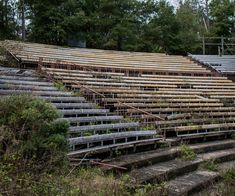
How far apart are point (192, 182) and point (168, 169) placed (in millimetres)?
561

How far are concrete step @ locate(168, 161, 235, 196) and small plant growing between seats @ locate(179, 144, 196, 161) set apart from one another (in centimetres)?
60

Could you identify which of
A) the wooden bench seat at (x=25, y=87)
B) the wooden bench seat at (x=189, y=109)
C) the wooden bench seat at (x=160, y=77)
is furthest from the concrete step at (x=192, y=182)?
the wooden bench seat at (x=160, y=77)

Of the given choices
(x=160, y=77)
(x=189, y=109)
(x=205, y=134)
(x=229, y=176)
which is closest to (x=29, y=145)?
(x=229, y=176)

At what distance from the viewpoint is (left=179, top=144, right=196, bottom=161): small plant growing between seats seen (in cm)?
856

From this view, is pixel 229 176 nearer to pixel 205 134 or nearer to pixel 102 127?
pixel 102 127

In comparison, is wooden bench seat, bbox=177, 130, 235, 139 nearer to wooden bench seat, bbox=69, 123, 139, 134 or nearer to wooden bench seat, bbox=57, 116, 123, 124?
wooden bench seat, bbox=69, 123, 139, 134

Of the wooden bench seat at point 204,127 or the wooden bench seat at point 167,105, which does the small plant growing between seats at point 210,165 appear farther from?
the wooden bench seat at point 167,105

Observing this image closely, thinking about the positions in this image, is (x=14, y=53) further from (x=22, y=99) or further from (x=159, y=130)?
(x=22, y=99)

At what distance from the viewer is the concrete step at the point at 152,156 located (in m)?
7.16

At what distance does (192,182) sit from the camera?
687cm

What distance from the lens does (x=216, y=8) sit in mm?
34344

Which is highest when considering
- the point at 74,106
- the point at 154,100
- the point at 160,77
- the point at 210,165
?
the point at 160,77

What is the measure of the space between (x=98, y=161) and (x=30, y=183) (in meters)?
2.92

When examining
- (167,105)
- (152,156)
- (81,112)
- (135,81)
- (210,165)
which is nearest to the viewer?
(152,156)
